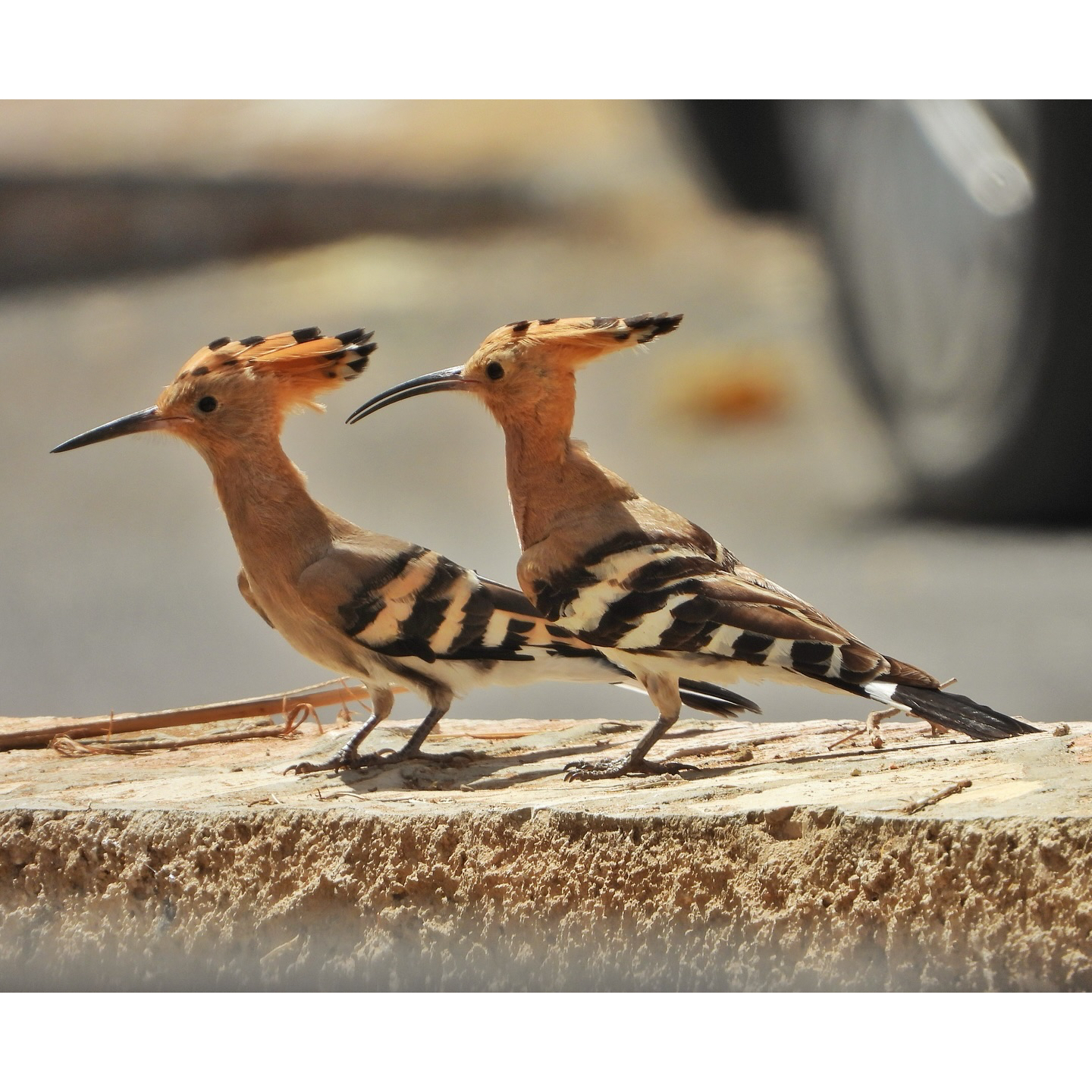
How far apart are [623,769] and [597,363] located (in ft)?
3.12

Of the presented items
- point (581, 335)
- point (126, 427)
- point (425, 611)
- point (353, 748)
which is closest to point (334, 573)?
point (425, 611)

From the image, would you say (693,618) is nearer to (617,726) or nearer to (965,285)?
(617,726)

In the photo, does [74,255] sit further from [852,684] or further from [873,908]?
[873,908]

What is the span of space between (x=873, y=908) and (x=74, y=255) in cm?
220

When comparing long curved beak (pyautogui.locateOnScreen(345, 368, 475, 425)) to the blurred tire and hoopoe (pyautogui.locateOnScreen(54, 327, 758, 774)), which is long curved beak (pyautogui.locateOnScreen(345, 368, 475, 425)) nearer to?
hoopoe (pyautogui.locateOnScreen(54, 327, 758, 774))

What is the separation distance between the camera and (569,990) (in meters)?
1.93

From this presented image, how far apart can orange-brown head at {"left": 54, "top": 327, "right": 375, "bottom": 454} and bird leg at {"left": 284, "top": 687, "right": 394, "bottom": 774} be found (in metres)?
0.58

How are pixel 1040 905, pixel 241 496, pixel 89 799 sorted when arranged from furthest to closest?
pixel 241 496
pixel 89 799
pixel 1040 905

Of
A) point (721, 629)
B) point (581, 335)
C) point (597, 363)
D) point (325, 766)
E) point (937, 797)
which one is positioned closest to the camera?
point (937, 797)

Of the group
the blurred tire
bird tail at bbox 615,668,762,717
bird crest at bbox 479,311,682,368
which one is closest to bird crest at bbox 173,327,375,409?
bird crest at bbox 479,311,682,368

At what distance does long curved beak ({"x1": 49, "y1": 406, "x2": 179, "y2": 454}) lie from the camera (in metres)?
2.47

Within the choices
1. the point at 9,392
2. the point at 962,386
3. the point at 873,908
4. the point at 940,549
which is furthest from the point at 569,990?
the point at 9,392

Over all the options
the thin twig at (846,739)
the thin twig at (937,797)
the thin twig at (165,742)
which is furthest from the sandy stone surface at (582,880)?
the thin twig at (165,742)

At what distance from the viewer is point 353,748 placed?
247 cm
